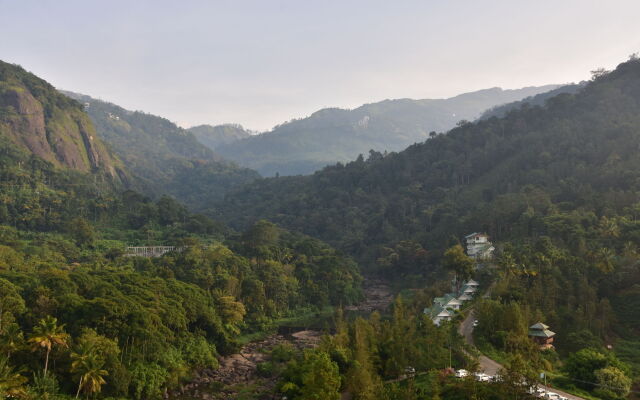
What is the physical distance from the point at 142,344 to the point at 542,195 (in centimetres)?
5299

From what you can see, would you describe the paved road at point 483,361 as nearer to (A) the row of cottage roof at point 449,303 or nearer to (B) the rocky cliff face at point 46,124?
(A) the row of cottage roof at point 449,303

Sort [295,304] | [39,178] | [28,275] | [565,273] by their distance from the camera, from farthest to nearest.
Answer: [39,178] → [295,304] → [565,273] → [28,275]

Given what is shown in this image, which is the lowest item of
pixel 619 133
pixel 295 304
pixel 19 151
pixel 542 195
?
pixel 295 304

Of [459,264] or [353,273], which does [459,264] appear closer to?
[459,264]

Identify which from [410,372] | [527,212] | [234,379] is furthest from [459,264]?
[234,379]

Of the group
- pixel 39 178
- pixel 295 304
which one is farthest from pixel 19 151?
pixel 295 304

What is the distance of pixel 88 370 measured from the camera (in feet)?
97.3

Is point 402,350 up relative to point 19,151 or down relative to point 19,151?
down

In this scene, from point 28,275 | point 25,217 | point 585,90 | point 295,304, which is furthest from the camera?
point 585,90

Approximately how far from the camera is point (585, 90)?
106188 mm

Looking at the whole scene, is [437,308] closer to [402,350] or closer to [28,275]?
[402,350]

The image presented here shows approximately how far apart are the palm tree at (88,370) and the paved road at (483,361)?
21.0 metres

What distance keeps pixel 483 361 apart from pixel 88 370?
2264cm

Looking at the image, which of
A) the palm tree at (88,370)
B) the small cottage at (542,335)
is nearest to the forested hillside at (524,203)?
the small cottage at (542,335)
